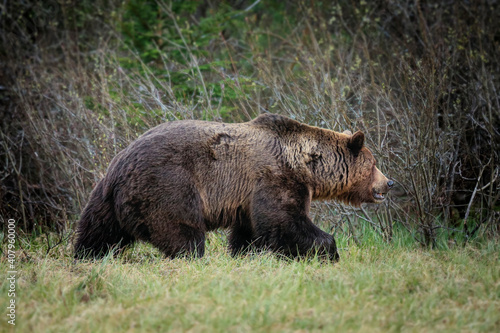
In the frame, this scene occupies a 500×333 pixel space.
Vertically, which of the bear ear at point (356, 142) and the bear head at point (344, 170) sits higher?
the bear ear at point (356, 142)

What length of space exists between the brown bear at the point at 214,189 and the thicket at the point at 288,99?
1.24 metres

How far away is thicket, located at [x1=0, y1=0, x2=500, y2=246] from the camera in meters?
7.15

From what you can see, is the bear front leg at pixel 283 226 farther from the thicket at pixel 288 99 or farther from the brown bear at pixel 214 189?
the thicket at pixel 288 99

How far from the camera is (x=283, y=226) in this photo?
5.89 meters

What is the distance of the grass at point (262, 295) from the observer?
3.82 meters

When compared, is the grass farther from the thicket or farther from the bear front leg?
the thicket

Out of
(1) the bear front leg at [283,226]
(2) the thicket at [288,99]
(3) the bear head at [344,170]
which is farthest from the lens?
(2) the thicket at [288,99]

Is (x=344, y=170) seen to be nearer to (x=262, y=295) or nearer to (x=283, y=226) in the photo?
(x=283, y=226)

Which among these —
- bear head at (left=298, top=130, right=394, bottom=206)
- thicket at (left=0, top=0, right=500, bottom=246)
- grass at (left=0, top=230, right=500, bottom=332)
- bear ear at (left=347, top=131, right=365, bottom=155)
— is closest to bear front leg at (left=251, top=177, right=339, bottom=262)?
grass at (left=0, top=230, right=500, bottom=332)

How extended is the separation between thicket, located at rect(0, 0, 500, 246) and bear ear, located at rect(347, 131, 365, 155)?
18.6 inches

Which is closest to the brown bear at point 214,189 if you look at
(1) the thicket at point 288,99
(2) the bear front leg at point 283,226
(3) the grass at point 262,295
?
(2) the bear front leg at point 283,226

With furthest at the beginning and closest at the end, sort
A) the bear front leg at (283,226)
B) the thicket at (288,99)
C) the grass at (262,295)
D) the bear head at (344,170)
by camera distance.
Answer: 1. the thicket at (288,99)
2. the bear head at (344,170)
3. the bear front leg at (283,226)
4. the grass at (262,295)

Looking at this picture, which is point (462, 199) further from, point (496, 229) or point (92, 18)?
point (92, 18)

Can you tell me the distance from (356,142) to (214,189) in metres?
1.76
